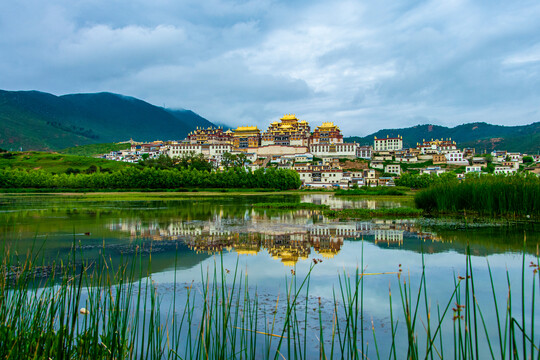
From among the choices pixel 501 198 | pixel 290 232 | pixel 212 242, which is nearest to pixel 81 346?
pixel 212 242

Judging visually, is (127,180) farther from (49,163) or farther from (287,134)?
(287,134)

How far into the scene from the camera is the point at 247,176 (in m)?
61.2

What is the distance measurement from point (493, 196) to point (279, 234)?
882 cm

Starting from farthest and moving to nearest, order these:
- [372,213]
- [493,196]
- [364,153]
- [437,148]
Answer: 1. [437,148]
2. [364,153]
3. [372,213]
4. [493,196]

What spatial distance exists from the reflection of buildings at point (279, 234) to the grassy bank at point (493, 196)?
2.82 m

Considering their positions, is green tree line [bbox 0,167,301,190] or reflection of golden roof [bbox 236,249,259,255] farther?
green tree line [bbox 0,167,301,190]

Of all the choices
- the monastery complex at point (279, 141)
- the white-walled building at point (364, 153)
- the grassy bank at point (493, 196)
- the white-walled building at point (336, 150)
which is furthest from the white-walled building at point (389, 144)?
the grassy bank at point (493, 196)

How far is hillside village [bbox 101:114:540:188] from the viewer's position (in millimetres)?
83875

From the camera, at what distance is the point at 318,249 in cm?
1145

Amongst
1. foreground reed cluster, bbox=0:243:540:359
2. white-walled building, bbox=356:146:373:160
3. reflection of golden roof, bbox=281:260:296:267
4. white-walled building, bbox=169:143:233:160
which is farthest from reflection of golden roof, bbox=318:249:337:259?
white-walled building, bbox=169:143:233:160

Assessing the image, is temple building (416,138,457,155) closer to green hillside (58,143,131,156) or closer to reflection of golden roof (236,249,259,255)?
green hillside (58,143,131,156)

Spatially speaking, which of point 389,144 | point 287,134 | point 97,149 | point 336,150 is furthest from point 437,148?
point 97,149

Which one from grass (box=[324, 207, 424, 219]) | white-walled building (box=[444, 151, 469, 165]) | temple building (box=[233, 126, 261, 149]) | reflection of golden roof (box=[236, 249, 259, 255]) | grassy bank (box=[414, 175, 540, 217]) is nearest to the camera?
reflection of golden roof (box=[236, 249, 259, 255])

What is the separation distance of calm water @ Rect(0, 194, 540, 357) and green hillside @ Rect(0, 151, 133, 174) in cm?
6607
